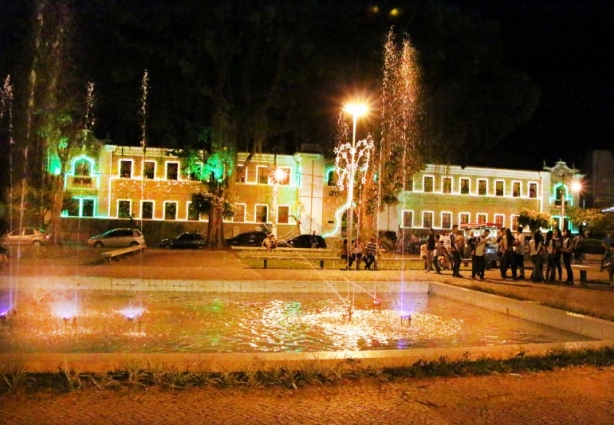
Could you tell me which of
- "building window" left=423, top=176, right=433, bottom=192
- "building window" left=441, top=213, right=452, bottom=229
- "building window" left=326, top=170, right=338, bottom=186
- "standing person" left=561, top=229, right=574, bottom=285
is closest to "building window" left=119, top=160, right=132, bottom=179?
"building window" left=326, top=170, right=338, bottom=186

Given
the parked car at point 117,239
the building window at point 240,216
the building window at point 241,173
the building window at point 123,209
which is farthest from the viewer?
the building window at point 240,216

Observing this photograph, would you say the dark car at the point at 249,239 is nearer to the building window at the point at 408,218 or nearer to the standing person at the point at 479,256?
the building window at the point at 408,218

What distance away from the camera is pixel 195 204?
127 ft

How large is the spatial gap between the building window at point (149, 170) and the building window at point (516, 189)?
32.8m

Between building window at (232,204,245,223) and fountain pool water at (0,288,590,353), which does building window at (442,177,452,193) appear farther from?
fountain pool water at (0,288,590,353)

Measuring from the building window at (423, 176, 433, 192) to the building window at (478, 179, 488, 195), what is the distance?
15.8ft

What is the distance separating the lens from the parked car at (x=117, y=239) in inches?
1519

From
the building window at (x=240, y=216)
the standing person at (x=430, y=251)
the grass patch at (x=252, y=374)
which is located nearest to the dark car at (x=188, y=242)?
the building window at (x=240, y=216)

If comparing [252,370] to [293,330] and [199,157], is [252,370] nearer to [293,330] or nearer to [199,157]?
[293,330]

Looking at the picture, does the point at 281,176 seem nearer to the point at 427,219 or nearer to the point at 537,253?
the point at 427,219

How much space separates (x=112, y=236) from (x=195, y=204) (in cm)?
598

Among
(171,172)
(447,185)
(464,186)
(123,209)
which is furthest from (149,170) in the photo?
(464,186)

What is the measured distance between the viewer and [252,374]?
646cm

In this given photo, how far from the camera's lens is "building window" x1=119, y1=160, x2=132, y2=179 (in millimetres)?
46828
